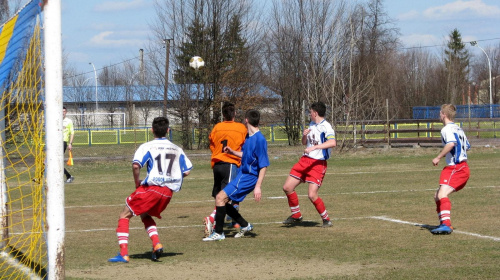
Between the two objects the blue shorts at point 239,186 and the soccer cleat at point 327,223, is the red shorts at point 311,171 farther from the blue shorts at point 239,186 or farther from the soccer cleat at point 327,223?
the blue shorts at point 239,186

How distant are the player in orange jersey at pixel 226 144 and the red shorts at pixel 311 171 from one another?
100 cm

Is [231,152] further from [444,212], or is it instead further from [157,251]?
[444,212]

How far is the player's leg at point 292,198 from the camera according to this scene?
998 cm

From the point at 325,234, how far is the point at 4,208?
13.9ft

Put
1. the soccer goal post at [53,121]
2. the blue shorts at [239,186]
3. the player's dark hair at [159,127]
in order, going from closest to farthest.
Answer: the soccer goal post at [53,121]
the player's dark hair at [159,127]
the blue shorts at [239,186]

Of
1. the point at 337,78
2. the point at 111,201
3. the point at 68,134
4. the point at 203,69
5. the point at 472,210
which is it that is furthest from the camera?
the point at 203,69

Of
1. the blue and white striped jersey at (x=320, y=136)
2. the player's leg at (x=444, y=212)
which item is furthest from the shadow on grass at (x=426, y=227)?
the blue and white striped jersey at (x=320, y=136)

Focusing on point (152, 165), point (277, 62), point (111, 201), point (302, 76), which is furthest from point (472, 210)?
point (277, 62)

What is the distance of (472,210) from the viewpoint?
11.1 metres

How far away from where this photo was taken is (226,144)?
938 centimetres

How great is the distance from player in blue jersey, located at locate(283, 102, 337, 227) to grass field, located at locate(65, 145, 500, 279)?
1.27 ft

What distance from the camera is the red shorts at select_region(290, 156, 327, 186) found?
9.87 metres

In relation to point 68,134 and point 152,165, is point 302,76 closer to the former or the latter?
point 68,134

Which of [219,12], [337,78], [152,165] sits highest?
[219,12]
